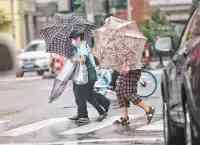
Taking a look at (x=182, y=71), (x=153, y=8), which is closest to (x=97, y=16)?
(x=153, y=8)

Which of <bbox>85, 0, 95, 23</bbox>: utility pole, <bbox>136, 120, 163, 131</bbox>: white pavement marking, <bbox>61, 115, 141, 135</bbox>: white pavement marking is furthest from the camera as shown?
<bbox>85, 0, 95, 23</bbox>: utility pole

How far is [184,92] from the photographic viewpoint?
6.02 metres

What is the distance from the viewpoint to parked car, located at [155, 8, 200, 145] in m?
5.29

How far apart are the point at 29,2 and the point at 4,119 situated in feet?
121

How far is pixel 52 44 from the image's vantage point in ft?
39.5

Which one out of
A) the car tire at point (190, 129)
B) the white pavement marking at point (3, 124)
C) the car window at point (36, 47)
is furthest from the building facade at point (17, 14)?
the car tire at point (190, 129)

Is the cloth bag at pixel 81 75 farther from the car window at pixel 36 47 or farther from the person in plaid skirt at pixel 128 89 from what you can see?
the car window at pixel 36 47

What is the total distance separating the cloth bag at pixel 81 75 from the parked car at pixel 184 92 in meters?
3.72

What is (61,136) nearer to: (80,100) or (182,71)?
(80,100)

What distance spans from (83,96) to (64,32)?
114cm

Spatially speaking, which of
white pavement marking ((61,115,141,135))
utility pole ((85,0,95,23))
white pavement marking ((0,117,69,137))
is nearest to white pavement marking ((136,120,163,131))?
white pavement marking ((61,115,141,135))

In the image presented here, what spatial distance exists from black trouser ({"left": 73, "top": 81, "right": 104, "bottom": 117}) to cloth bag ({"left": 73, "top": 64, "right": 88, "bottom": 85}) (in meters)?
0.08

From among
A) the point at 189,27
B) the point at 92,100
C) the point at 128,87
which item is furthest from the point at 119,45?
the point at 189,27

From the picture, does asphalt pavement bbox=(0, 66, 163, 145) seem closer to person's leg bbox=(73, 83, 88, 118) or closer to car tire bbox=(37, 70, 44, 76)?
person's leg bbox=(73, 83, 88, 118)
